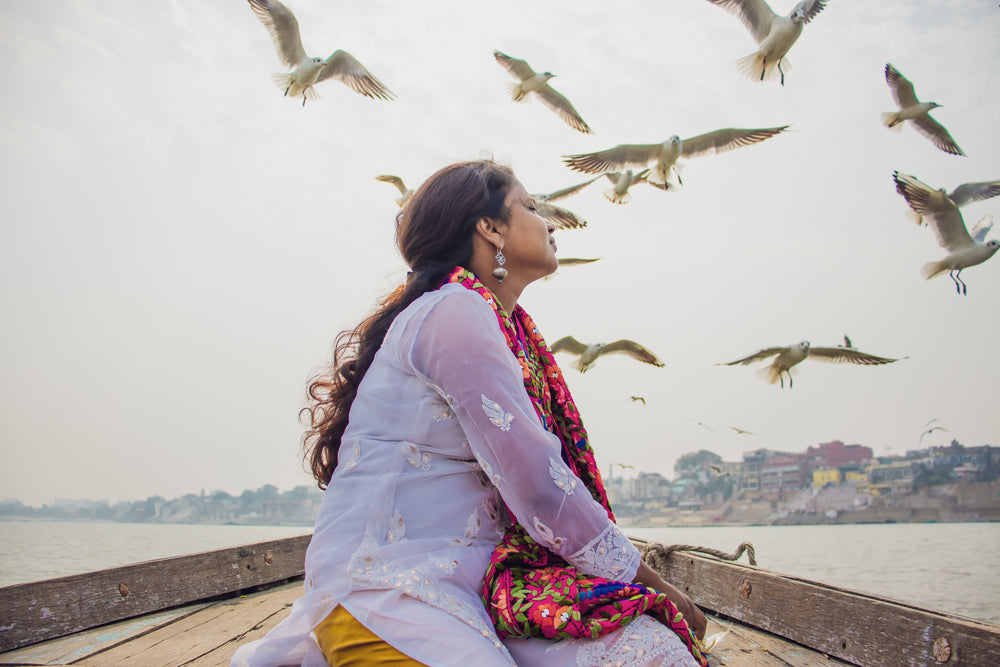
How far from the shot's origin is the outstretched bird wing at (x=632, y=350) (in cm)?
822

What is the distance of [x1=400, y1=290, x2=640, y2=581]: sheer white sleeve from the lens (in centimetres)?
Answer: 131

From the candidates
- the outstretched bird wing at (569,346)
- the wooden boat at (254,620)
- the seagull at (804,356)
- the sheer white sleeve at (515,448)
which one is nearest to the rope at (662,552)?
the wooden boat at (254,620)

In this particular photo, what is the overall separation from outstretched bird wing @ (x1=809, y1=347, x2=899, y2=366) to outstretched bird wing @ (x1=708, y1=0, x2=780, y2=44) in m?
3.97

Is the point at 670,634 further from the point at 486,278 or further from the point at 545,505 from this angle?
the point at 486,278

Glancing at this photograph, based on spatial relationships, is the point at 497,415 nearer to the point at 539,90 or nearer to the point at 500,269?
the point at 500,269

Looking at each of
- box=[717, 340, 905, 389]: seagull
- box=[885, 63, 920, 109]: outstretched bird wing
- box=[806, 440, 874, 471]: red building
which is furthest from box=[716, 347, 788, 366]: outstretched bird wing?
box=[806, 440, 874, 471]: red building

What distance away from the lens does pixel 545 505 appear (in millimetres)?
1310

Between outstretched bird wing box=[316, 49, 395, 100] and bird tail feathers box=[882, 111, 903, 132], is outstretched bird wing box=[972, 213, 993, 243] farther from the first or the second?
outstretched bird wing box=[316, 49, 395, 100]

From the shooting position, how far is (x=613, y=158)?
10070 mm

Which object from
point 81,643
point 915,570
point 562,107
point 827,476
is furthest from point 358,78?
point 827,476

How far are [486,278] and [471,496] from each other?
0.57m

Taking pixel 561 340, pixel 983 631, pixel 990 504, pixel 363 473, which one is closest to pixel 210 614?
pixel 363 473

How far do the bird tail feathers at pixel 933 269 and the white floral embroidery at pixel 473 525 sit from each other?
850 cm

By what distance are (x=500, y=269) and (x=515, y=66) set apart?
1025 centimetres
